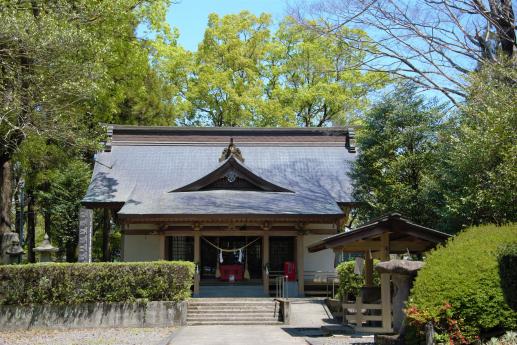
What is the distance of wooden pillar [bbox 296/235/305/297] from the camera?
22069mm

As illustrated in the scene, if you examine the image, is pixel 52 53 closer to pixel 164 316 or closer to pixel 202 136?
pixel 164 316

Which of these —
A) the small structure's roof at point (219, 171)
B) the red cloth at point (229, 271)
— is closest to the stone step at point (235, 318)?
the small structure's roof at point (219, 171)

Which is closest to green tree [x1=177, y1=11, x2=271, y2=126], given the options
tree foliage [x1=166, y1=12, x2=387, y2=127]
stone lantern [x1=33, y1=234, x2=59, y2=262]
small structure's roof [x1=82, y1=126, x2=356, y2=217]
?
tree foliage [x1=166, y1=12, x2=387, y2=127]

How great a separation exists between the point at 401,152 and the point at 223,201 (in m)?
6.98

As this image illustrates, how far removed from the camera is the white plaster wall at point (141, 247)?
23.5m

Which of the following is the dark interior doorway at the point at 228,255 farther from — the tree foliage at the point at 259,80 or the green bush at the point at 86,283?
the tree foliage at the point at 259,80

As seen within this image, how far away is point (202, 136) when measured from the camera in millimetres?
29781

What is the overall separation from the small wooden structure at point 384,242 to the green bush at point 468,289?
124 inches

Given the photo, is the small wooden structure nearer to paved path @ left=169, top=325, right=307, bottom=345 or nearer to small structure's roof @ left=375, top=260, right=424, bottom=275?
small structure's roof @ left=375, top=260, right=424, bottom=275

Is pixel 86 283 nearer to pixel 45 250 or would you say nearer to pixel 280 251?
pixel 45 250

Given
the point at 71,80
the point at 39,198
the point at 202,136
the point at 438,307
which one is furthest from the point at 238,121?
the point at 438,307

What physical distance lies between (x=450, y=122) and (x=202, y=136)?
48.3ft

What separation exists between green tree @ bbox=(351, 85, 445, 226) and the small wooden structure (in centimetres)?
422

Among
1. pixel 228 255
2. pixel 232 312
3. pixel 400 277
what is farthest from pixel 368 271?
pixel 228 255
